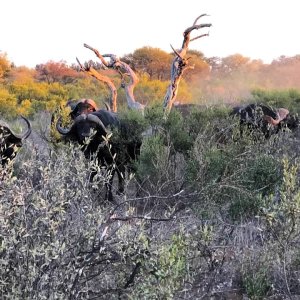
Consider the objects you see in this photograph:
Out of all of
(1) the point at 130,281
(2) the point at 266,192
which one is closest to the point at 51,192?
(1) the point at 130,281

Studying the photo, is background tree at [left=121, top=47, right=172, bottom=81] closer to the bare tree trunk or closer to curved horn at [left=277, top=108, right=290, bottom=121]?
the bare tree trunk

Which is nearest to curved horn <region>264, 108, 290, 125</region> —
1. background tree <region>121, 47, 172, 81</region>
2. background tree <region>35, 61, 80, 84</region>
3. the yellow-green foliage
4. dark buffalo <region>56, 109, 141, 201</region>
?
dark buffalo <region>56, 109, 141, 201</region>

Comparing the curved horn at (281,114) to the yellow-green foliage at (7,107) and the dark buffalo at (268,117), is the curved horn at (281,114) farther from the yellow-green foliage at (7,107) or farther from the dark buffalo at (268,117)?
the yellow-green foliage at (7,107)

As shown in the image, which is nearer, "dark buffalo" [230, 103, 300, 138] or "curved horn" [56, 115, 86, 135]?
"curved horn" [56, 115, 86, 135]

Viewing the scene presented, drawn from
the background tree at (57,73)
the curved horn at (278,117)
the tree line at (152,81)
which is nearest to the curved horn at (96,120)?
the tree line at (152,81)

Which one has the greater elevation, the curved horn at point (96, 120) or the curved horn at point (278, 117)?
the curved horn at point (96, 120)

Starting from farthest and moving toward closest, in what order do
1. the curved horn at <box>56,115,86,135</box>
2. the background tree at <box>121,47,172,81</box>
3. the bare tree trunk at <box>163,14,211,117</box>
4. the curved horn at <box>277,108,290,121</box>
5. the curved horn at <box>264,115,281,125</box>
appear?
the background tree at <box>121,47,172,81</box> → the bare tree trunk at <box>163,14,211,117</box> → the curved horn at <box>277,108,290,121</box> → the curved horn at <box>264,115,281,125</box> → the curved horn at <box>56,115,86,135</box>

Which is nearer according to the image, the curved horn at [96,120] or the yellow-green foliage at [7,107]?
the curved horn at [96,120]

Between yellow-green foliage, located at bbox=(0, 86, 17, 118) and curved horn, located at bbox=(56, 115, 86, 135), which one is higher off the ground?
curved horn, located at bbox=(56, 115, 86, 135)

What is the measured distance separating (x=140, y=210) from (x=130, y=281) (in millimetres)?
3430

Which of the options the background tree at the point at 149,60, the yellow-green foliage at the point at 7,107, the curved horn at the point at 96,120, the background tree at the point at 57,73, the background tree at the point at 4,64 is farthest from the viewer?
the background tree at the point at 57,73

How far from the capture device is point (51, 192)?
11.3ft

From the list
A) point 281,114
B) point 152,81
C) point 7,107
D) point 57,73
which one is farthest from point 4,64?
point 281,114

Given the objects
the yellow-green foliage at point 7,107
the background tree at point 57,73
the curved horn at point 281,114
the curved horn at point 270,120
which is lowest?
the background tree at point 57,73
